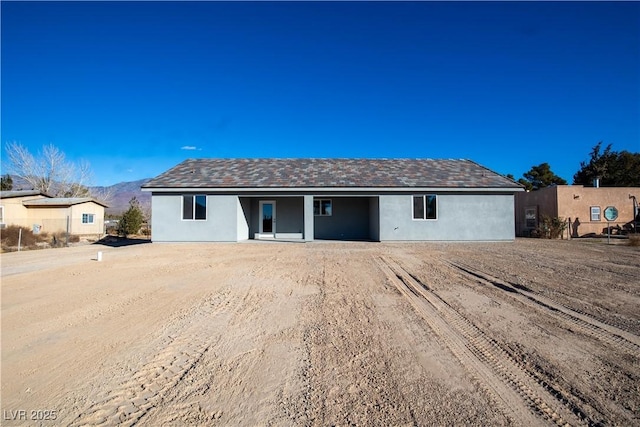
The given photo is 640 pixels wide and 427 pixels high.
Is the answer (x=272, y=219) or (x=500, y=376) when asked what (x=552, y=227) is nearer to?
(x=272, y=219)

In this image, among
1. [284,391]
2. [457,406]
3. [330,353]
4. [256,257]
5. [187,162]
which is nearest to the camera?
[457,406]

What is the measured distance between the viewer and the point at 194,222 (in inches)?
666

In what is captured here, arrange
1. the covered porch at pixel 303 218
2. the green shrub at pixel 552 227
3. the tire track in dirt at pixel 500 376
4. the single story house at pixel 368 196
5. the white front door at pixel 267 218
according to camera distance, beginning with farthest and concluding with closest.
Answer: the green shrub at pixel 552 227
the white front door at pixel 267 218
the covered porch at pixel 303 218
the single story house at pixel 368 196
the tire track in dirt at pixel 500 376

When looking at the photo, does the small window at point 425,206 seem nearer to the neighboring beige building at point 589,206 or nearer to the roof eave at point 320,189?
the roof eave at point 320,189

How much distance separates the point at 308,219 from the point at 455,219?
7657 millimetres

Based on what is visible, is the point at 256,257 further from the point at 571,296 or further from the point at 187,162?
the point at 187,162

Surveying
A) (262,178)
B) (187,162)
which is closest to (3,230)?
(187,162)

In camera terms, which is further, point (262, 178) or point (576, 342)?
point (262, 178)

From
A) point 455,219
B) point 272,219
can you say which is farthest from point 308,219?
point 455,219

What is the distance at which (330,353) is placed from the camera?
374 cm

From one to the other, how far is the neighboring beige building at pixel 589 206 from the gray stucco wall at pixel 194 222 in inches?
804

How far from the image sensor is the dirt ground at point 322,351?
2678 mm

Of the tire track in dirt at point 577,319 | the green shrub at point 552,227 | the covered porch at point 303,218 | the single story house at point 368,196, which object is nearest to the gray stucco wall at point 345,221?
the covered porch at point 303,218

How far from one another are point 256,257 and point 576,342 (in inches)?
375
